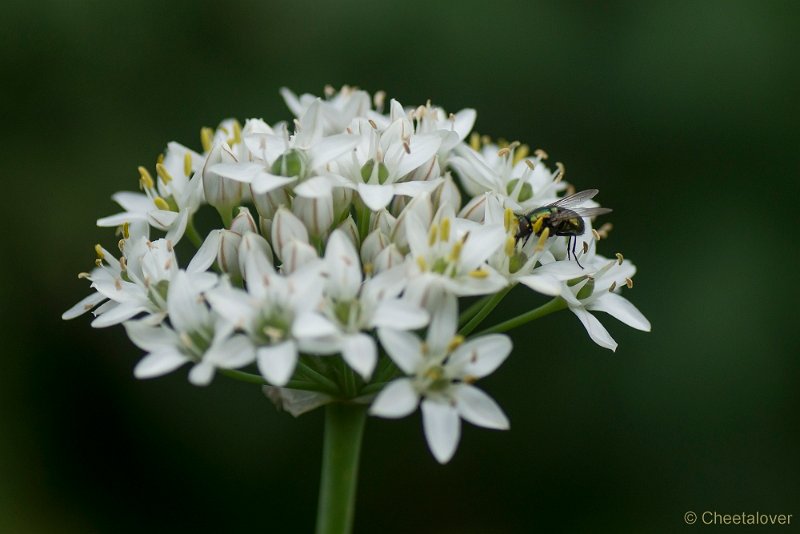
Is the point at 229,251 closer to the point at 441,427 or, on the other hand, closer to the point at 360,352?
the point at 360,352

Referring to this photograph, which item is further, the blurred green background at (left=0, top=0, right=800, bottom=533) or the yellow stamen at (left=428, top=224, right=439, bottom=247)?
the blurred green background at (left=0, top=0, right=800, bottom=533)

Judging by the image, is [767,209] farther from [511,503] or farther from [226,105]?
[226,105]

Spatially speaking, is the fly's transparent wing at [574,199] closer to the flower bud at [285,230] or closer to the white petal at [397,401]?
the flower bud at [285,230]

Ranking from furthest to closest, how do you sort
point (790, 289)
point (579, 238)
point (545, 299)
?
point (545, 299), point (790, 289), point (579, 238)

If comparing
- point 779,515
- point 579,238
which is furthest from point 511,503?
point 579,238

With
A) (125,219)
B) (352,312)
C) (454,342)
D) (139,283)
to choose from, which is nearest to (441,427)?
(454,342)

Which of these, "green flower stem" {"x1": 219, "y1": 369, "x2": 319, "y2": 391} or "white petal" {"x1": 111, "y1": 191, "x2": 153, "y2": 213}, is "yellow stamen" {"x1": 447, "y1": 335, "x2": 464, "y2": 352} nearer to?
"green flower stem" {"x1": 219, "y1": 369, "x2": 319, "y2": 391}

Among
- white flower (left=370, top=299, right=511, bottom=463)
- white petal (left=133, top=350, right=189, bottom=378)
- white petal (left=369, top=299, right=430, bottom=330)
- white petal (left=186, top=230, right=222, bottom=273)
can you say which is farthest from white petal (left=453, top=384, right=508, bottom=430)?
white petal (left=186, top=230, right=222, bottom=273)
